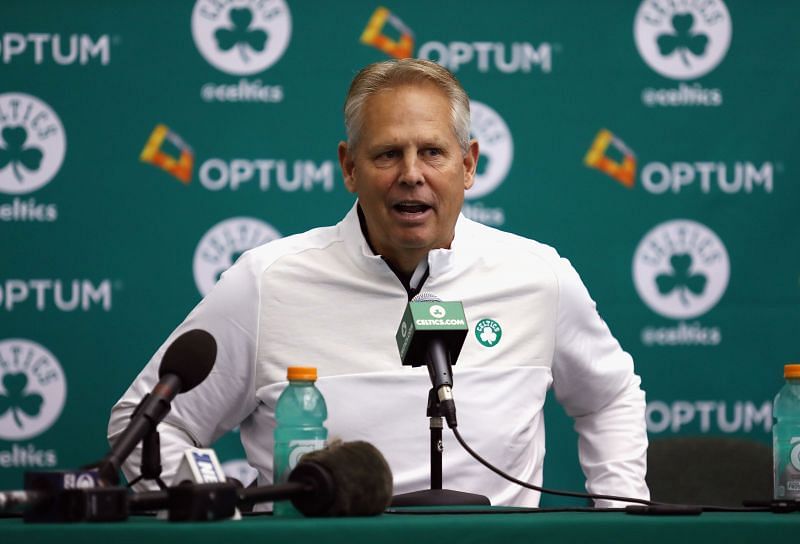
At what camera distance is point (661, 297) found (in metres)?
3.77

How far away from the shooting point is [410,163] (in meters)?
2.54

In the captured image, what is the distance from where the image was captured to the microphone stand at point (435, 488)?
1.79 metres

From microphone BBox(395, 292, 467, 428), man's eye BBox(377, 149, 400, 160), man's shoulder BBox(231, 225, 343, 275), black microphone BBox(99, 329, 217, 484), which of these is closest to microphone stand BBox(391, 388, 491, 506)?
microphone BBox(395, 292, 467, 428)

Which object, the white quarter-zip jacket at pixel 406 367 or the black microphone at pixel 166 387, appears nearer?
the black microphone at pixel 166 387

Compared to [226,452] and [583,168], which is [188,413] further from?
[583,168]

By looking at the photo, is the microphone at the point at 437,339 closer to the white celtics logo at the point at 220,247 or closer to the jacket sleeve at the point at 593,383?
the jacket sleeve at the point at 593,383

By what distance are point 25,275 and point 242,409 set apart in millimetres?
1326

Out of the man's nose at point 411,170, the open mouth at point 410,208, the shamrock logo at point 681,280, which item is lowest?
the shamrock logo at point 681,280

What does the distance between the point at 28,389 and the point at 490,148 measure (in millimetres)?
1736

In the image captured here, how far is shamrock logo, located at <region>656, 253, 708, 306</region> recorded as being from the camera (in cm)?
379

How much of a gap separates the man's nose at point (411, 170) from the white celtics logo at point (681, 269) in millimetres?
1446

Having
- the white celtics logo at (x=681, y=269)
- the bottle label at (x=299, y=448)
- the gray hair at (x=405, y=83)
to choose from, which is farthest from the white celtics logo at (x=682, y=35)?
the bottle label at (x=299, y=448)

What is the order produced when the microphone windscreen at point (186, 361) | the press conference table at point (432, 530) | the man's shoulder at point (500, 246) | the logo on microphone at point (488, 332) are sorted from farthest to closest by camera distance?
the man's shoulder at point (500, 246) → the logo on microphone at point (488, 332) → the microphone windscreen at point (186, 361) → the press conference table at point (432, 530)

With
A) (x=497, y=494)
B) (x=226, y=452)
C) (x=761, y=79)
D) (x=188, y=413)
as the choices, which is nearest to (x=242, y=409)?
(x=188, y=413)
